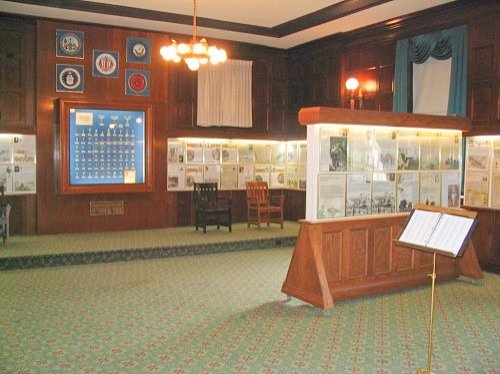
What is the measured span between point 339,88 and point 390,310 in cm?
566

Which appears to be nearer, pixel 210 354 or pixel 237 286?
pixel 210 354

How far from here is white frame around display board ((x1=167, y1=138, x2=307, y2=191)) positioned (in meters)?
10.5

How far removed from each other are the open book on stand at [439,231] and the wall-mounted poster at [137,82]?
711 centimetres

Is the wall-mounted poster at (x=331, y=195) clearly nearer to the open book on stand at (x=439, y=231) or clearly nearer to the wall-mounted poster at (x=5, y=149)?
the open book on stand at (x=439, y=231)

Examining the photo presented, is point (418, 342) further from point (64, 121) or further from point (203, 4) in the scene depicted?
point (64, 121)

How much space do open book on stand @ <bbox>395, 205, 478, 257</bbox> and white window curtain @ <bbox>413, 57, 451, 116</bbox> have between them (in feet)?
16.6

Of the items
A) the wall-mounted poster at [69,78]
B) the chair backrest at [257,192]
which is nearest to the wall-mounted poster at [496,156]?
the chair backrest at [257,192]

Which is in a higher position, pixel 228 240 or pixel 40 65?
pixel 40 65

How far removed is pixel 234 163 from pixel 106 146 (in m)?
2.79

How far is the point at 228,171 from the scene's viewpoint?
11000 mm

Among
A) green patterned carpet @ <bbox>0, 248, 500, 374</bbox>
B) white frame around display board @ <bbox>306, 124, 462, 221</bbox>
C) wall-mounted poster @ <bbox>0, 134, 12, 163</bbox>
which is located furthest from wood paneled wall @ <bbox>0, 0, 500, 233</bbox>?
green patterned carpet @ <bbox>0, 248, 500, 374</bbox>

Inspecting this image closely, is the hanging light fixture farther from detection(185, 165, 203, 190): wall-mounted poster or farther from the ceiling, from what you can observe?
detection(185, 165, 203, 190): wall-mounted poster

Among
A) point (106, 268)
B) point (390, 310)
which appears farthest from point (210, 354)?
point (106, 268)

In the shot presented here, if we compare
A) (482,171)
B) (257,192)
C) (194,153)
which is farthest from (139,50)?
(482,171)
